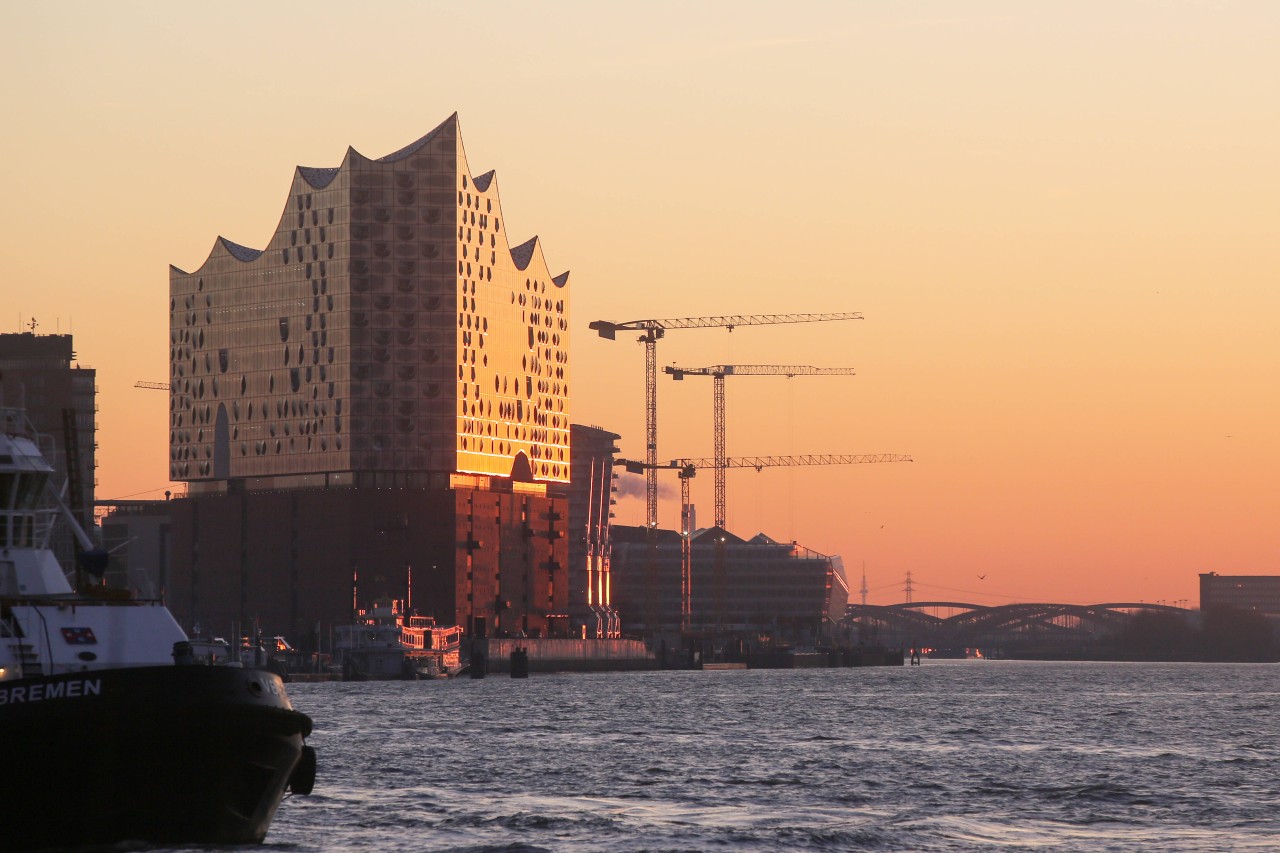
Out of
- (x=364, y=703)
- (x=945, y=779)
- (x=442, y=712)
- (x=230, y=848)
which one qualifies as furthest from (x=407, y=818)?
(x=364, y=703)

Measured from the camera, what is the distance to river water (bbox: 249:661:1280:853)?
198 ft

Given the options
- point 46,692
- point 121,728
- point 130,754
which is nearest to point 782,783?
point 130,754

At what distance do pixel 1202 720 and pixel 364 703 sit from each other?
209 ft

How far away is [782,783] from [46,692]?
38.4 meters

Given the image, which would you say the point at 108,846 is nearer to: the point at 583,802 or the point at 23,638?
the point at 23,638

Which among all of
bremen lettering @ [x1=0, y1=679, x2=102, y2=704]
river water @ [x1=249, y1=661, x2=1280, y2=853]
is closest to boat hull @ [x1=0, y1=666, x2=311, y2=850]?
bremen lettering @ [x1=0, y1=679, x2=102, y2=704]

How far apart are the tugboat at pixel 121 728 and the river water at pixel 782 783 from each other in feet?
19.8

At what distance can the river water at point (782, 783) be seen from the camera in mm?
60250

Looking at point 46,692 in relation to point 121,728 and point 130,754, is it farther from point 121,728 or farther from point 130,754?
point 130,754

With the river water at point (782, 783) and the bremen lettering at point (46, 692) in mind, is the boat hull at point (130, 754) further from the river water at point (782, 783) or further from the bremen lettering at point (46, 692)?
the river water at point (782, 783)

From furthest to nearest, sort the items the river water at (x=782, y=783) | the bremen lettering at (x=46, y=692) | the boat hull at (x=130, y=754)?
the river water at (x=782, y=783)
the bremen lettering at (x=46, y=692)
the boat hull at (x=130, y=754)

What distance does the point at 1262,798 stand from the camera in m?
74.2

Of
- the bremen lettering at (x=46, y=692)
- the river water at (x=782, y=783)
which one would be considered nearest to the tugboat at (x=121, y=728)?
the bremen lettering at (x=46, y=692)

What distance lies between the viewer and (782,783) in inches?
3110
